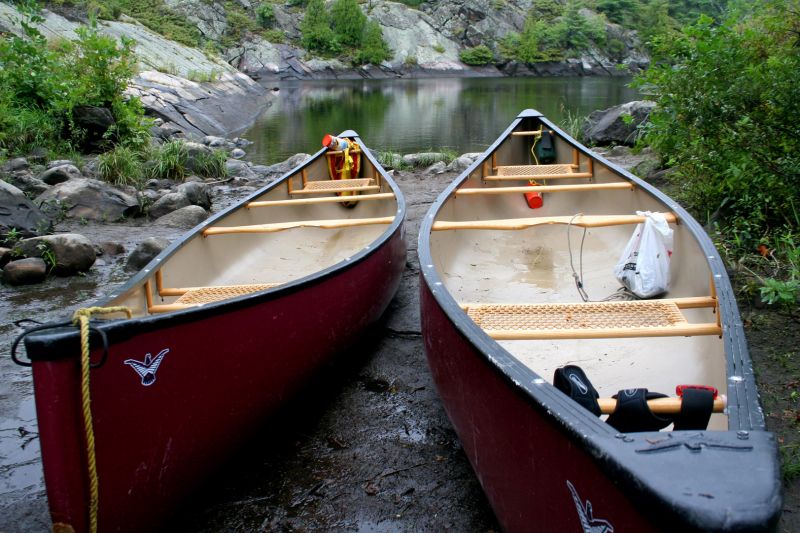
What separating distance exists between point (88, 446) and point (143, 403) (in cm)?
26

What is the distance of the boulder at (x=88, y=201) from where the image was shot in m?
7.41

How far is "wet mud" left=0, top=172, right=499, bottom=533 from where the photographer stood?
279cm

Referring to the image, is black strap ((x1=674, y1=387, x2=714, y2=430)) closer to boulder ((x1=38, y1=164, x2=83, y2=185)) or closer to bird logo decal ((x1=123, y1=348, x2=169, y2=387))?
bird logo decal ((x1=123, y1=348, x2=169, y2=387))

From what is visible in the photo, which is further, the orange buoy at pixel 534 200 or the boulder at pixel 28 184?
the boulder at pixel 28 184

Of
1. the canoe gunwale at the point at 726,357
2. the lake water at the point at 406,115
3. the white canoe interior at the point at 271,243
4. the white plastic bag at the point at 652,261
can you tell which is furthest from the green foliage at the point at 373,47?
the canoe gunwale at the point at 726,357

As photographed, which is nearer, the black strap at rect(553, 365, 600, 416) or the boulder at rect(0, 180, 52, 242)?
the black strap at rect(553, 365, 600, 416)

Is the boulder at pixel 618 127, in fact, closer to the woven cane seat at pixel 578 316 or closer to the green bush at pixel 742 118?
the green bush at pixel 742 118

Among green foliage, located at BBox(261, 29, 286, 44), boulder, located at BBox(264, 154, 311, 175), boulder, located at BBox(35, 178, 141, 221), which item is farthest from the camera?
green foliage, located at BBox(261, 29, 286, 44)

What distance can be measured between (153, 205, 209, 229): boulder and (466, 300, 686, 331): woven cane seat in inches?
214

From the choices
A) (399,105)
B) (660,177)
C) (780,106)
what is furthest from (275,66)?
(780,106)

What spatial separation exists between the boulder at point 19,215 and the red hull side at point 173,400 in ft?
14.1

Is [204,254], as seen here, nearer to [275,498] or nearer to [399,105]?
[275,498]

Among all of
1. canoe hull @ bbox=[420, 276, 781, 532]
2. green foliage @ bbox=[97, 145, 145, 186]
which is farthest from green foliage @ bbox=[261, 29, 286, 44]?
canoe hull @ bbox=[420, 276, 781, 532]

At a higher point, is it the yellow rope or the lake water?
the lake water
